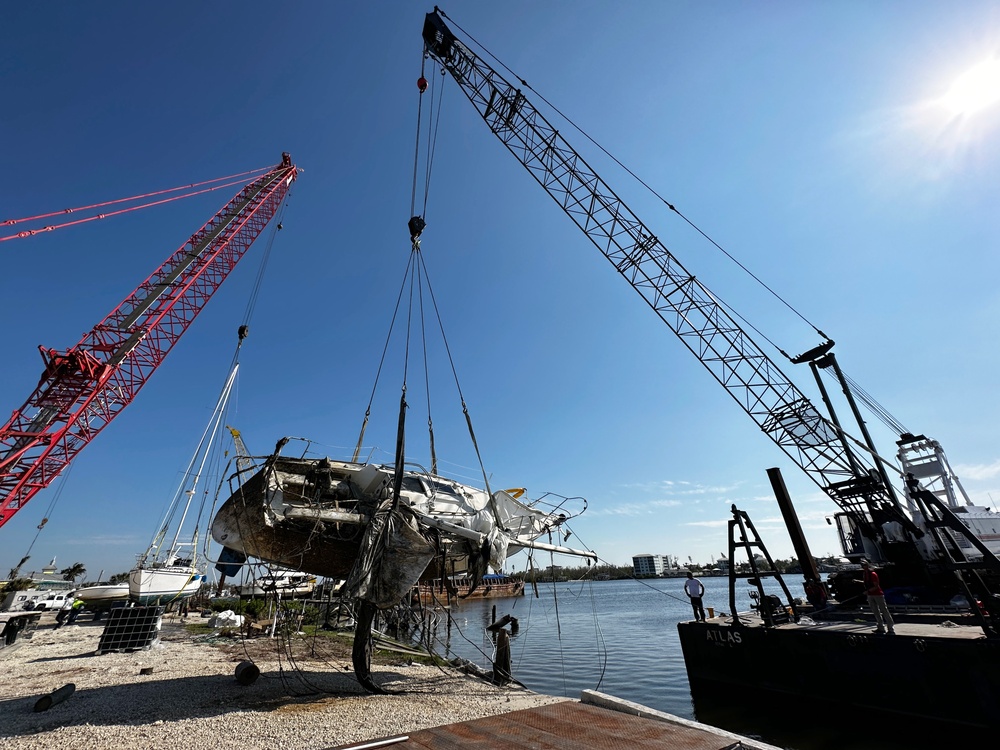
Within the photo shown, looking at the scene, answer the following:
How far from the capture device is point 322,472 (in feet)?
38.7

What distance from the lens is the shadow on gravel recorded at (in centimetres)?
963

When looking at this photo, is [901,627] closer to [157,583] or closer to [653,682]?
[653,682]

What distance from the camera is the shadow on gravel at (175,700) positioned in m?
9.63

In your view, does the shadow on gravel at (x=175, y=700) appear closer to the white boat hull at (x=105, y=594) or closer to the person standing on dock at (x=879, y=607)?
the person standing on dock at (x=879, y=607)

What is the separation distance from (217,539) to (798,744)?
1675 cm

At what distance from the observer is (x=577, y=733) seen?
24.0ft

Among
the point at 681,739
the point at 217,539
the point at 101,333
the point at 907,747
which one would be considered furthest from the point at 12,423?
the point at 907,747

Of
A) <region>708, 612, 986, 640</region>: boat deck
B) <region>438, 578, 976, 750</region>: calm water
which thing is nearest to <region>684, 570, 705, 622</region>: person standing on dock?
<region>708, 612, 986, 640</region>: boat deck

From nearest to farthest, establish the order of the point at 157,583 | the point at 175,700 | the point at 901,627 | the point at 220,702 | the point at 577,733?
the point at 577,733
the point at 220,702
the point at 175,700
the point at 901,627
the point at 157,583

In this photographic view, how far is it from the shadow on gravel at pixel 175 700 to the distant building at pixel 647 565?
186 metres

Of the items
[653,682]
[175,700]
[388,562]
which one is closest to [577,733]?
[388,562]

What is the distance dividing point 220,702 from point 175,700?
3.96ft

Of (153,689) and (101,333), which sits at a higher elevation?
(101,333)

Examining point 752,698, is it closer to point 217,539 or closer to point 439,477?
point 439,477
